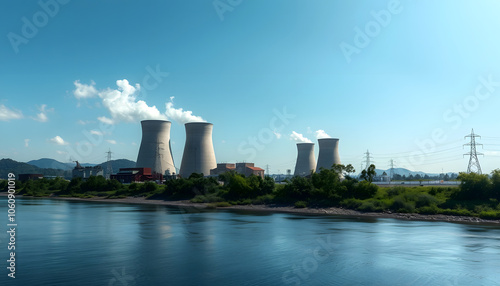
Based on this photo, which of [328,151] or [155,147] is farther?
[328,151]

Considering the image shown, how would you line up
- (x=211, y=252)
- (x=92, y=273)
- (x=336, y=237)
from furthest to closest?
1. (x=336, y=237)
2. (x=211, y=252)
3. (x=92, y=273)

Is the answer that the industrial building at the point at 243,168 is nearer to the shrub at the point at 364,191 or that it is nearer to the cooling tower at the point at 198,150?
the cooling tower at the point at 198,150

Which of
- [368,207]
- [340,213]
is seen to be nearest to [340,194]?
[340,213]

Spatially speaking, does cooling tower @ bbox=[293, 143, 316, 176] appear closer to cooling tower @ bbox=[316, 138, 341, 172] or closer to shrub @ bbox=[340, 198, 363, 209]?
cooling tower @ bbox=[316, 138, 341, 172]

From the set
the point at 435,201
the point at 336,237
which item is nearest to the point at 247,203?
the point at 435,201

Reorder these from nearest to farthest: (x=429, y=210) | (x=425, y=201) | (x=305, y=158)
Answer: (x=429, y=210), (x=425, y=201), (x=305, y=158)

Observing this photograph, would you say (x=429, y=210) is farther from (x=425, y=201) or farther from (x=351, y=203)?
(x=351, y=203)

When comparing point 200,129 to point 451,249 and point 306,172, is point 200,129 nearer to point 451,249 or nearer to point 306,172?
point 306,172
